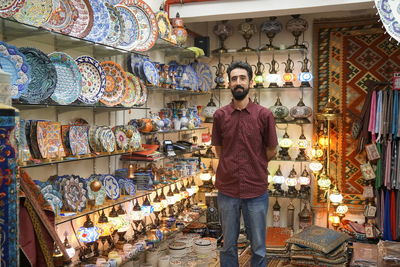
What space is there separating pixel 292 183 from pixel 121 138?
245 cm

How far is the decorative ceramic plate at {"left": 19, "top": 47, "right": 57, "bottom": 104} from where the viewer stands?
6.81 ft

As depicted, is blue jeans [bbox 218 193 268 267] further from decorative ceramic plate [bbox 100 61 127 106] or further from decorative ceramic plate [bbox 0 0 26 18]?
decorative ceramic plate [bbox 0 0 26 18]

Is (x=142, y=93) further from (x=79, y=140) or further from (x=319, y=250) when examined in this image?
(x=319, y=250)

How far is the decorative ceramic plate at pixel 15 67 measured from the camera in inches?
74.9

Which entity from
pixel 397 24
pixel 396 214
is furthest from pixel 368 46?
pixel 397 24

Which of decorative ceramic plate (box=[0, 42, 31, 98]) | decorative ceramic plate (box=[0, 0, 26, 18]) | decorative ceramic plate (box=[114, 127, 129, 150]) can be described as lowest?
decorative ceramic plate (box=[114, 127, 129, 150])

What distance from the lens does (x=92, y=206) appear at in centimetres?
262

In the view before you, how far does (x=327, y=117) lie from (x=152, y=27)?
223 cm

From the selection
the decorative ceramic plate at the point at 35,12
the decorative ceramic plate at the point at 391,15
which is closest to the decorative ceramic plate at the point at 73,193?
the decorative ceramic plate at the point at 35,12

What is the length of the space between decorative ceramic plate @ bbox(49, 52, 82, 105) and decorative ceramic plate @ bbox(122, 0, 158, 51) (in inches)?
33.7

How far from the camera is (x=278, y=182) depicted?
4629 mm

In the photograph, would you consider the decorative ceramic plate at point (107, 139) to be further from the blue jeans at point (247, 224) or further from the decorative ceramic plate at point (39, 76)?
the blue jeans at point (247, 224)

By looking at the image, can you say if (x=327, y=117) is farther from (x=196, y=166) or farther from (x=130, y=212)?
(x=130, y=212)

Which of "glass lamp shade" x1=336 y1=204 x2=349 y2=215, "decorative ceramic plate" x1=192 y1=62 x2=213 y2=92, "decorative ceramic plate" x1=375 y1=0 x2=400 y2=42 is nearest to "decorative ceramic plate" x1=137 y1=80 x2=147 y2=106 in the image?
"decorative ceramic plate" x1=192 y1=62 x2=213 y2=92
